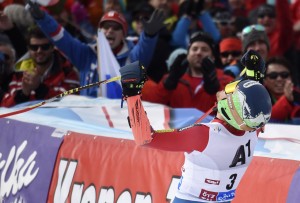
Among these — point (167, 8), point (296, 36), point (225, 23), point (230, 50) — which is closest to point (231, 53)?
point (230, 50)

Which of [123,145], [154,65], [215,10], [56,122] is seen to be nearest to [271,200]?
[123,145]

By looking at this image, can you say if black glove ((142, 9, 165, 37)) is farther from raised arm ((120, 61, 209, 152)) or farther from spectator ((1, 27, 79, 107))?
raised arm ((120, 61, 209, 152))

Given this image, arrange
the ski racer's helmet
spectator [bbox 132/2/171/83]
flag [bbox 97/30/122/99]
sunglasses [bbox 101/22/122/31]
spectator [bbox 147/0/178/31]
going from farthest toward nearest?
1. spectator [bbox 147/0/178/31]
2. spectator [bbox 132/2/171/83]
3. sunglasses [bbox 101/22/122/31]
4. flag [bbox 97/30/122/99]
5. the ski racer's helmet

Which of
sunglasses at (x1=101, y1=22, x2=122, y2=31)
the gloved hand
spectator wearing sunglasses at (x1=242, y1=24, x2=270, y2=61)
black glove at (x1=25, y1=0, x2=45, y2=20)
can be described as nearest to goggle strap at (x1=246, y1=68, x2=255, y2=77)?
the gloved hand

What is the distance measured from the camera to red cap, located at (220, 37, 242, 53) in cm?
810

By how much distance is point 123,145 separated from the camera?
559 cm

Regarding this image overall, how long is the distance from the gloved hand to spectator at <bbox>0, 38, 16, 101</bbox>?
4084 mm

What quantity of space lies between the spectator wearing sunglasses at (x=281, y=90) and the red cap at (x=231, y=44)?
0.98 m

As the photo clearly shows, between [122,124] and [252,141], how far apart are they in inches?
92.9

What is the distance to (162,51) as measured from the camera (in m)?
8.52

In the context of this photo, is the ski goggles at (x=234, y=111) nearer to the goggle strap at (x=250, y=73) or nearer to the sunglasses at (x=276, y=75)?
the goggle strap at (x=250, y=73)

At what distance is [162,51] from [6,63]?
177 cm

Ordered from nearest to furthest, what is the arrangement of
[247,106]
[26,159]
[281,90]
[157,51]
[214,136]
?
[247,106] < [214,136] < [26,159] < [281,90] < [157,51]

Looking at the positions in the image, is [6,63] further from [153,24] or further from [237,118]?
[237,118]
